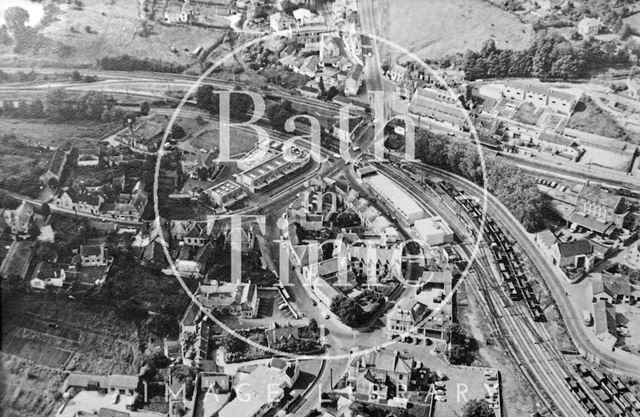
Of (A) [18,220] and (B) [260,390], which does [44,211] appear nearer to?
(A) [18,220]

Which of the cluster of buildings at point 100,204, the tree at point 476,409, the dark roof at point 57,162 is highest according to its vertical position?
the dark roof at point 57,162

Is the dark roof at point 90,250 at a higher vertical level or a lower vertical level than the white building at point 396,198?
lower

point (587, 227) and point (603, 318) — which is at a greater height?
point (587, 227)

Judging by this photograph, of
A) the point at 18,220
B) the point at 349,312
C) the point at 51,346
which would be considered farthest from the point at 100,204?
the point at 349,312

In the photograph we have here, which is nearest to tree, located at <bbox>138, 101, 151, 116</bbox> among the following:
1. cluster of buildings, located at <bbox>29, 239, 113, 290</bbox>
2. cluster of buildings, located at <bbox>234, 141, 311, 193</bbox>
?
cluster of buildings, located at <bbox>234, 141, 311, 193</bbox>

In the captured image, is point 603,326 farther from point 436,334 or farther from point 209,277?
point 209,277

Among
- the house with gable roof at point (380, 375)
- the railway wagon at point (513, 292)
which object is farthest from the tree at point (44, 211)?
the railway wagon at point (513, 292)

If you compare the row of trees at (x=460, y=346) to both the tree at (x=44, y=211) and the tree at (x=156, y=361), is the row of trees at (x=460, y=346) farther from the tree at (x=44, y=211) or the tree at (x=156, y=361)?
the tree at (x=44, y=211)
